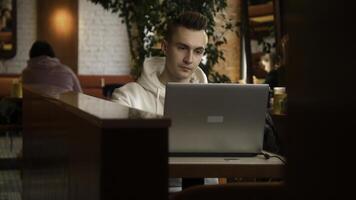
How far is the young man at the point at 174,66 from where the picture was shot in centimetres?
317

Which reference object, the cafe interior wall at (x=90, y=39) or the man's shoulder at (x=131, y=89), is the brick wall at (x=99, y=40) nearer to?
the cafe interior wall at (x=90, y=39)

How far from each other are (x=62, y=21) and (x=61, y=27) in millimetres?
110

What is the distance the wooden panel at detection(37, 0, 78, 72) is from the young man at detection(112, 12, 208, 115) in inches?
377

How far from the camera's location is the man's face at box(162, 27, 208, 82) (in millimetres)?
3164

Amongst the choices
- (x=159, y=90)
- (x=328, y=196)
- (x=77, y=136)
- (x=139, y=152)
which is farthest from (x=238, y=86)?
(x=328, y=196)

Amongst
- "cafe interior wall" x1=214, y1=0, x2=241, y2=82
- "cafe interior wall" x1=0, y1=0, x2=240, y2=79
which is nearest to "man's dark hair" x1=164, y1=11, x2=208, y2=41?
"cafe interior wall" x1=214, y1=0, x2=241, y2=82

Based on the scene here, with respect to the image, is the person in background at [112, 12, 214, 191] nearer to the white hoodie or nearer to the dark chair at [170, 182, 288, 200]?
the white hoodie

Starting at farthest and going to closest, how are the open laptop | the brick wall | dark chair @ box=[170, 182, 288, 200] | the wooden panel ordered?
1. the wooden panel
2. the brick wall
3. the open laptop
4. dark chair @ box=[170, 182, 288, 200]

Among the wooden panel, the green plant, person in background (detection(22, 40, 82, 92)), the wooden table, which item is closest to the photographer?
the wooden table

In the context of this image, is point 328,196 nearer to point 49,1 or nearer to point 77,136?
point 77,136

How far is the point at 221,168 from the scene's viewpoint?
2426 mm

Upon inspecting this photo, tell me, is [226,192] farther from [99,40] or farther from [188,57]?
[99,40]

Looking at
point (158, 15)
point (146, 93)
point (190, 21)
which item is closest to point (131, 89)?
point (146, 93)

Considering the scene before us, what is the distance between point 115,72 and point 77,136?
11.1 metres
